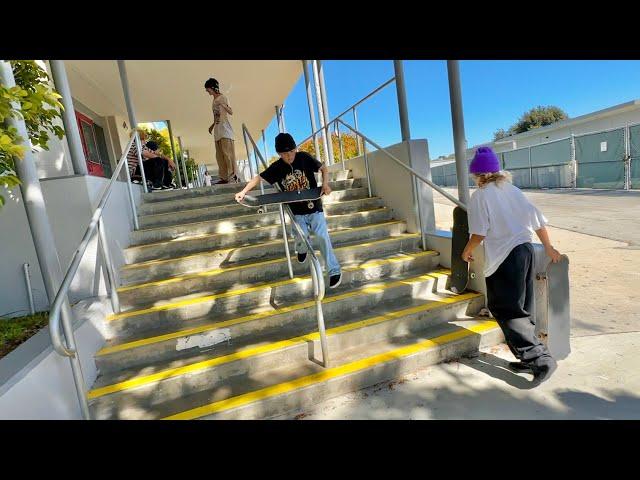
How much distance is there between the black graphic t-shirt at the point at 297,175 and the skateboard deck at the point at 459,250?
1.34 metres

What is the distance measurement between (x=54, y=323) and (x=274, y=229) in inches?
111

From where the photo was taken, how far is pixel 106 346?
2.89 meters

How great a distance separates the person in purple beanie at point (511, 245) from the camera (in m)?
2.39

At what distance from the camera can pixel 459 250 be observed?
3.44 m

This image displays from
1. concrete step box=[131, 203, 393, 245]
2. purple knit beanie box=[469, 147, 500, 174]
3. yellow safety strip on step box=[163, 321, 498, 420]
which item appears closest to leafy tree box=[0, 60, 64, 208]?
concrete step box=[131, 203, 393, 245]

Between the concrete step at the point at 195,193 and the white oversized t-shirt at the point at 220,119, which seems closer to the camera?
the concrete step at the point at 195,193

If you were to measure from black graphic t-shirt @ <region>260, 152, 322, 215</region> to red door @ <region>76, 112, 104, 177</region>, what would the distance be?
656 centimetres

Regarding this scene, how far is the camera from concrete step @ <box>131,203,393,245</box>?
14.3ft

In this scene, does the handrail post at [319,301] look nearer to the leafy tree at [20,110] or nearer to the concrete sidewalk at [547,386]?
the concrete sidewalk at [547,386]

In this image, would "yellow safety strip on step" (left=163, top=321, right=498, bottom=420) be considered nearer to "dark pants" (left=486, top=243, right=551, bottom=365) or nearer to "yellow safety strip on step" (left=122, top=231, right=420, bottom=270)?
"dark pants" (left=486, top=243, right=551, bottom=365)

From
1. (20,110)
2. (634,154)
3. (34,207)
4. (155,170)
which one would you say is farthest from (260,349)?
(634,154)

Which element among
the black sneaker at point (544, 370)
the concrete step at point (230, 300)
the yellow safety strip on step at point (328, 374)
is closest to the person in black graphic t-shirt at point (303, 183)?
the concrete step at point (230, 300)

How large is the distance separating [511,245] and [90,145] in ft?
30.7
